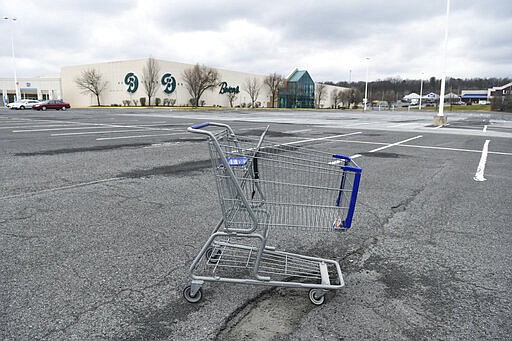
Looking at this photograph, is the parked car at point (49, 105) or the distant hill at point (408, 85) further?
the distant hill at point (408, 85)

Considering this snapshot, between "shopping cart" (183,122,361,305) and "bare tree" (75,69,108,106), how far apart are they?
60945 mm

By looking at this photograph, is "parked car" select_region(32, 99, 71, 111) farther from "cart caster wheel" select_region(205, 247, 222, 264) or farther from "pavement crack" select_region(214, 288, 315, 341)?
"pavement crack" select_region(214, 288, 315, 341)

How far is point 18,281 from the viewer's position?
9.70 feet

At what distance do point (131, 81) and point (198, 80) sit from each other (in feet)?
33.3

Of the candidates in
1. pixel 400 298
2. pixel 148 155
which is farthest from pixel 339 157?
pixel 148 155

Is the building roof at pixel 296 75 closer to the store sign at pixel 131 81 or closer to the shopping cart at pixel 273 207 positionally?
the store sign at pixel 131 81

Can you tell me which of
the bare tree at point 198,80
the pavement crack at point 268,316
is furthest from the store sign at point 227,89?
the pavement crack at point 268,316

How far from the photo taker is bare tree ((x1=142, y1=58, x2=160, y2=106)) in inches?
2137

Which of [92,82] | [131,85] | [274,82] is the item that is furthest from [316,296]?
[274,82]

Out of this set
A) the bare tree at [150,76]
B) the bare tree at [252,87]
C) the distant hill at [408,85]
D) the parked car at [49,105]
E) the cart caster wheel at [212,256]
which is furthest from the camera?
the distant hill at [408,85]

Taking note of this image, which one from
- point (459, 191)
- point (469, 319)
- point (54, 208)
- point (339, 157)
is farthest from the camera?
point (459, 191)

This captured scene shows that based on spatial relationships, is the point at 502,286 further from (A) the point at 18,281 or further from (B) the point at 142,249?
(A) the point at 18,281

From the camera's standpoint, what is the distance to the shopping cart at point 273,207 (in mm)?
2764

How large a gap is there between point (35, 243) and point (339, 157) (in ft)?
10.1
